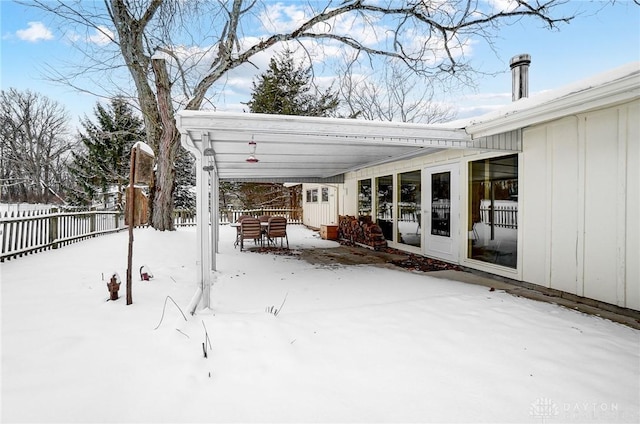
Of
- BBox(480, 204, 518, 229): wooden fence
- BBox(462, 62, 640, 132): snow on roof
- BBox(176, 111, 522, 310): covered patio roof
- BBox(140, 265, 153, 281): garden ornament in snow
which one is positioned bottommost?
BBox(140, 265, 153, 281): garden ornament in snow

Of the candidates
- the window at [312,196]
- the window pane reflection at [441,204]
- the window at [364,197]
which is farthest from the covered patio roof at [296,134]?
the window at [312,196]

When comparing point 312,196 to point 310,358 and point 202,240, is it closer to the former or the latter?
point 202,240

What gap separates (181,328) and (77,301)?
5.40 ft

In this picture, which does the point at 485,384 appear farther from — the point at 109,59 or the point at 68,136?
the point at 68,136

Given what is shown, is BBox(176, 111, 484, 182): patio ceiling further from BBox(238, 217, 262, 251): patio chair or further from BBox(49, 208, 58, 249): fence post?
BBox(49, 208, 58, 249): fence post

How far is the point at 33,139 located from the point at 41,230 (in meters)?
21.0

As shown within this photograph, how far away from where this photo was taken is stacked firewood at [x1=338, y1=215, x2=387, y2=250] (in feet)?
28.3

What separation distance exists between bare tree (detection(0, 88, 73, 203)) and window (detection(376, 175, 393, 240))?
2006 cm

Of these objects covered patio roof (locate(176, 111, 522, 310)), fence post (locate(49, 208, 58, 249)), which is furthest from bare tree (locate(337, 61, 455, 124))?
fence post (locate(49, 208, 58, 249))

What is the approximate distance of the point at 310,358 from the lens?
2490 millimetres

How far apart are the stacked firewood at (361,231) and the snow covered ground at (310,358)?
436cm

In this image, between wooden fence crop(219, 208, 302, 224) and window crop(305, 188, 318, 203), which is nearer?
window crop(305, 188, 318, 203)

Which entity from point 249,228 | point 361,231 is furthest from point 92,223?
point 361,231

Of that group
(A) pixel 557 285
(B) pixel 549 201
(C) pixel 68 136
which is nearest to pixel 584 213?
(B) pixel 549 201
